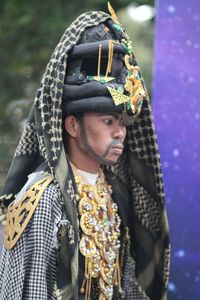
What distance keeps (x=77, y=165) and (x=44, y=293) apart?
1.78ft

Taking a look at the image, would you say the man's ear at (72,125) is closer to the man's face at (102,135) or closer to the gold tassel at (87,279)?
the man's face at (102,135)

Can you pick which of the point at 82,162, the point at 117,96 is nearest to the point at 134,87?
the point at 117,96

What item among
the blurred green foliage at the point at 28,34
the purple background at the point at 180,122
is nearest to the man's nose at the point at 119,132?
the purple background at the point at 180,122

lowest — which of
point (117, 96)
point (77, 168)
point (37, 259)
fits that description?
point (37, 259)

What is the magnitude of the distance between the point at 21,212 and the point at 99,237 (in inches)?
13.3

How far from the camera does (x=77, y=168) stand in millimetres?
2906

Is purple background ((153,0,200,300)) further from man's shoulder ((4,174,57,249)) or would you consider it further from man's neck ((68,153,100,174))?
man's shoulder ((4,174,57,249))

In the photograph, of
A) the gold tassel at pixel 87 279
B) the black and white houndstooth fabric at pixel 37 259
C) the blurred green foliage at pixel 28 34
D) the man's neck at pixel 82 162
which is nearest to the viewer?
the black and white houndstooth fabric at pixel 37 259

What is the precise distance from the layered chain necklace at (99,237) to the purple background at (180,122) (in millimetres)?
625

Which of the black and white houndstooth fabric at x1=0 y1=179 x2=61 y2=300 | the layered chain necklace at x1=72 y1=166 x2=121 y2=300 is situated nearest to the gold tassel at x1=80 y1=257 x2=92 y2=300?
the layered chain necklace at x1=72 y1=166 x2=121 y2=300

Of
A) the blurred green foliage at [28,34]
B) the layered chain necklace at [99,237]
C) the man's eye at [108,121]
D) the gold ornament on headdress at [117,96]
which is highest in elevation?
the blurred green foliage at [28,34]

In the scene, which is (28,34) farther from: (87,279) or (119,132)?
(87,279)

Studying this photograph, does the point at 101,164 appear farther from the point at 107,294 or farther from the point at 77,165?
the point at 107,294

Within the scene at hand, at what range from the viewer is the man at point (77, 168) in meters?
2.66
